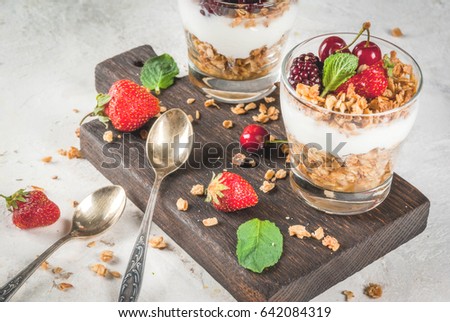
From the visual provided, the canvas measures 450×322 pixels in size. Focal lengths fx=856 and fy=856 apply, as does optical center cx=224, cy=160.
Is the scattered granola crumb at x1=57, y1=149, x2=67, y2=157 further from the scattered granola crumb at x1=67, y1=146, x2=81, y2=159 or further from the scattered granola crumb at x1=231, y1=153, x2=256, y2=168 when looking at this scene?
the scattered granola crumb at x1=231, y1=153, x2=256, y2=168

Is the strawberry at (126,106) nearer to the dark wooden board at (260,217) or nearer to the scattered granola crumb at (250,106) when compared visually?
the dark wooden board at (260,217)

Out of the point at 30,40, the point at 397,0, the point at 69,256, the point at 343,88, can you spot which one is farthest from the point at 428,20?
the point at 69,256

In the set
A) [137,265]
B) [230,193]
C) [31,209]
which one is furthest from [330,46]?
[31,209]

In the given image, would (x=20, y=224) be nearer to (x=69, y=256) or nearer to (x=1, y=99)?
(x=69, y=256)

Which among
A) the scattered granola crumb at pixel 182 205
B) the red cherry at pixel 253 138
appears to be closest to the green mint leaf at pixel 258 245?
the scattered granola crumb at pixel 182 205

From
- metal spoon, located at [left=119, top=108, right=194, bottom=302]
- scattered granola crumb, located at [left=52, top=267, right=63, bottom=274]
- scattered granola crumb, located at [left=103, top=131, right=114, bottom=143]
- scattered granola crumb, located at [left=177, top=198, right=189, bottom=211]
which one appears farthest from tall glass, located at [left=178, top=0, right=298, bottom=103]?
scattered granola crumb, located at [left=52, top=267, right=63, bottom=274]
